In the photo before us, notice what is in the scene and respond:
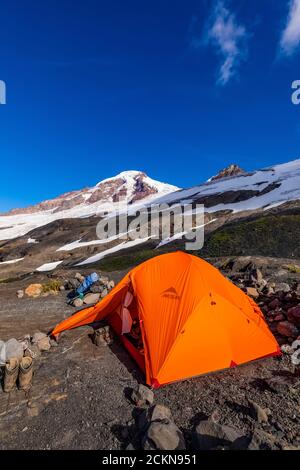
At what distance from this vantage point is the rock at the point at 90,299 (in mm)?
16609

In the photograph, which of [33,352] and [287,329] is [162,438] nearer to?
[33,352]

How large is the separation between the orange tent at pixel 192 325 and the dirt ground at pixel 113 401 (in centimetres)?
32

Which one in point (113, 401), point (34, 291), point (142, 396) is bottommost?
point (113, 401)

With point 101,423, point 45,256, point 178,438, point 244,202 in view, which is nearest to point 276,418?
point 178,438

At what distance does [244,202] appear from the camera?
92.9 metres

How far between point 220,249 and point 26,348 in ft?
101

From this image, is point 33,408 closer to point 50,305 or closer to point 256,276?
point 50,305

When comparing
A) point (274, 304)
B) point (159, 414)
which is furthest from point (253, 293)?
point (159, 414)

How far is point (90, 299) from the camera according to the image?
665 inches

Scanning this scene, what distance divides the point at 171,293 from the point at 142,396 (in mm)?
3038

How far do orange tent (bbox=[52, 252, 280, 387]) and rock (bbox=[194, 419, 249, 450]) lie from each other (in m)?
2.24

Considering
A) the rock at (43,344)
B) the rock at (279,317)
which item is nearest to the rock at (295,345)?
the rock at (279,317)

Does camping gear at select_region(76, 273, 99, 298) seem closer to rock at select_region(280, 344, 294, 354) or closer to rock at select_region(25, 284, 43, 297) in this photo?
rock at select_region(25, 284, 43, 297)
